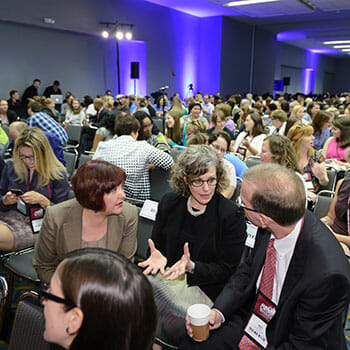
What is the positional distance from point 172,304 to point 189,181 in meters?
0.72

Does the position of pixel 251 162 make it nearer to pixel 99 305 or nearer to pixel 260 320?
pixel 260 320

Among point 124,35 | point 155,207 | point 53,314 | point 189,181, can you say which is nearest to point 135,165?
point 155,207

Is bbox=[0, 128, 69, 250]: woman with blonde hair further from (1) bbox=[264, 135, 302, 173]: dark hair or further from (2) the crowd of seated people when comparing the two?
(1) bbox=[264, 135, 302, 173]: dark hair

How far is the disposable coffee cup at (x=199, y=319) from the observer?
146 cm

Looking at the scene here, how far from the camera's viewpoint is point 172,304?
5.89ft

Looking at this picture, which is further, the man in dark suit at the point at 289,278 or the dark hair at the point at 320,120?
the dark hair at the point at 320,120

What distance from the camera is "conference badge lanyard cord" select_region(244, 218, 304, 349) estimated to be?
1.51 meters

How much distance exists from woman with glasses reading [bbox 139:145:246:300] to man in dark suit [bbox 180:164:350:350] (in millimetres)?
311

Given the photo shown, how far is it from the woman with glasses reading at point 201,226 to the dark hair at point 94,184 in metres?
0.39

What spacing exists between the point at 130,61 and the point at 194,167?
1311 cm

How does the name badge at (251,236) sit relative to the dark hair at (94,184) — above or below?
below

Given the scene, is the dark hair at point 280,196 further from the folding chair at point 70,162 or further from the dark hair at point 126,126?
the folding chair at point 70,162

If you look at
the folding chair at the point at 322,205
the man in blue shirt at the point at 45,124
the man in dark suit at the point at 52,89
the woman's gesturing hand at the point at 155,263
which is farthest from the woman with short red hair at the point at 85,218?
the man in dark suit at the point at 52,89

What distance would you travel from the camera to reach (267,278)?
5.10 ft
